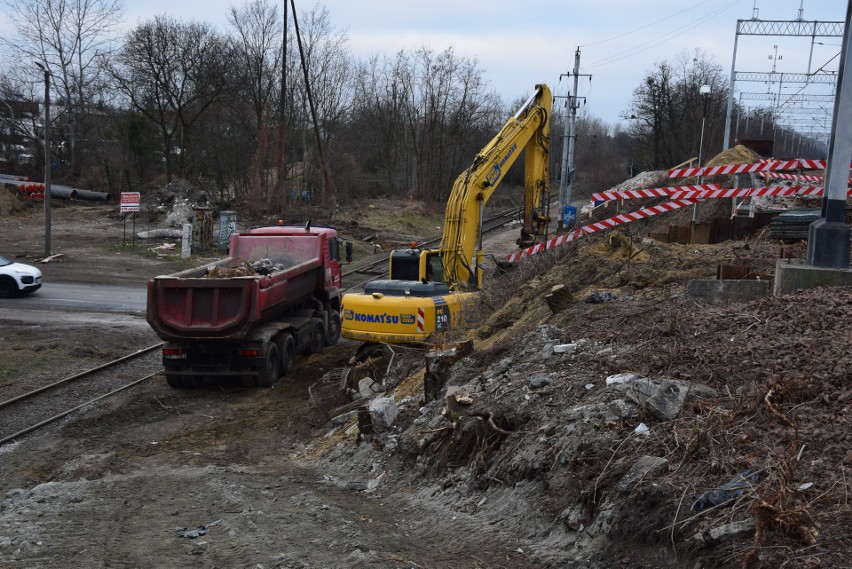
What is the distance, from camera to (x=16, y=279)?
78.3 feet

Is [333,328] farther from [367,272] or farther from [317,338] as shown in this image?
[367,272]

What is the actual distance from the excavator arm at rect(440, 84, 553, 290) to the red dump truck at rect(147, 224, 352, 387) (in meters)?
3.20

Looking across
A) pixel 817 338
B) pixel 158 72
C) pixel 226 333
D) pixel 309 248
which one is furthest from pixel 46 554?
pixel 158 72

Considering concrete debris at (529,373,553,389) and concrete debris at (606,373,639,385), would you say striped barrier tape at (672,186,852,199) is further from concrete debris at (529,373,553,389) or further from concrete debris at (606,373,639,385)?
concrete debris at (606,373,639,385)

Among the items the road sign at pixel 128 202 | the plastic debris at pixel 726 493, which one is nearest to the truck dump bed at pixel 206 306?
the plastic debris at pixel 726 493

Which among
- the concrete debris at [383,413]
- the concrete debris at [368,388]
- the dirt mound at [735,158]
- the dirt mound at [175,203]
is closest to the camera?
the concrete debris at [383,413]

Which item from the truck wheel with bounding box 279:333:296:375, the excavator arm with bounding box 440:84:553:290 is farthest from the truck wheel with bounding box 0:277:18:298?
the excavator arm with bounding box 440:84:553:290

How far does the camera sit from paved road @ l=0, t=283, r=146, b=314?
23141 mm

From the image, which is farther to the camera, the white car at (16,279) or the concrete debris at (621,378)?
the white car at (16,279)

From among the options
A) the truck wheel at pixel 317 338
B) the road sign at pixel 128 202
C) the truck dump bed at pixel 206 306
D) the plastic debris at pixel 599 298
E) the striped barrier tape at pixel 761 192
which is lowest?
the truck wheel at pixel 317 338

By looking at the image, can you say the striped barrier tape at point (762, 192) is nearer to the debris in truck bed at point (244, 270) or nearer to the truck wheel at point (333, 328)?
the debris in truck bed at point (244, 270)

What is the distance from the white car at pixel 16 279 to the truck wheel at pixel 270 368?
12.4 meters

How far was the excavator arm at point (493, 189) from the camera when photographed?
17656mm

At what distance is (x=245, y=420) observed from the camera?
42.3ft
